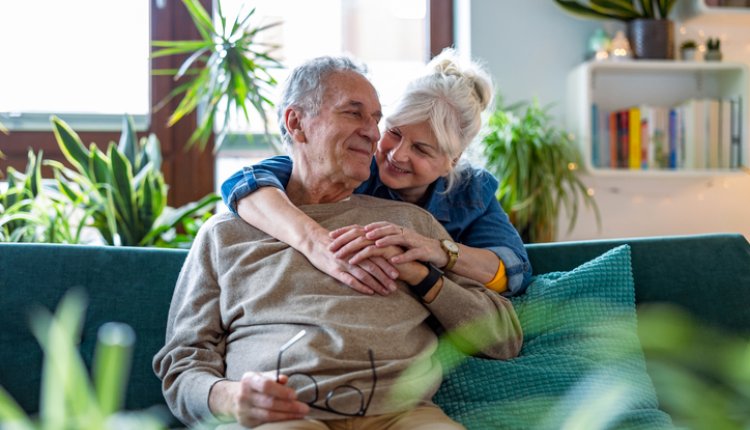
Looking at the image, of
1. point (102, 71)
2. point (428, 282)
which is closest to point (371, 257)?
point (428, 282)

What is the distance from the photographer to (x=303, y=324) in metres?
1.56

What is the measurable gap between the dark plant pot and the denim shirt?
Answer: 75.5 inches

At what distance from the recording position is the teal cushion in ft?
5.21

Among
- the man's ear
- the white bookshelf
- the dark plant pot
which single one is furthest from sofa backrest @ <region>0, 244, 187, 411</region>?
the dark plant pot

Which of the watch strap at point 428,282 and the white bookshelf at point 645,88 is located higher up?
the white bookshelf at point 645,88

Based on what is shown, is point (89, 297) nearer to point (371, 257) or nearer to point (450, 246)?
point (371, 257)

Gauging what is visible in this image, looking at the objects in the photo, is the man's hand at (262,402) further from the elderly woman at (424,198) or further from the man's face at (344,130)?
the man's face at (344,130)

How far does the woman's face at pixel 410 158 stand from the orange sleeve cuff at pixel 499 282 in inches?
11.7

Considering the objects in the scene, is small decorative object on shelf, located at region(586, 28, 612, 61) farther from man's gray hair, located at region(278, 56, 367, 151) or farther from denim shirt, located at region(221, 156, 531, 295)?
man's gray hair, located at region(278, 56, 367, 151)

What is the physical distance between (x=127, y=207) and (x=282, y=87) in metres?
1.04

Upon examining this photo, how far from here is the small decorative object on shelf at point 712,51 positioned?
370 centimetres

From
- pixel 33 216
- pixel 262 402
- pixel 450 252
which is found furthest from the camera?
pixel 33 216

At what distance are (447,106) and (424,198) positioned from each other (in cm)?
23

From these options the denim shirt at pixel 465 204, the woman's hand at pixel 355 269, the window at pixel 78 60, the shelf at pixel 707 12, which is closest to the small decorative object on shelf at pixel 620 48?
the shelf at pixel 707 12
